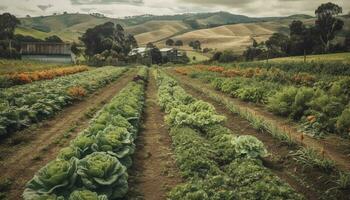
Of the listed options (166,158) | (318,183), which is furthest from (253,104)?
(318,183)

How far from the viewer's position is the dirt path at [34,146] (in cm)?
859

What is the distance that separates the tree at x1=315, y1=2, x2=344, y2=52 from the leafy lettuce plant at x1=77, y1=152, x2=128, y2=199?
240ft

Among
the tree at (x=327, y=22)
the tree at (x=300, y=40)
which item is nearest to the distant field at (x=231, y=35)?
the tree at (x=327, y=22)

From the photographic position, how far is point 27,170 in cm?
896

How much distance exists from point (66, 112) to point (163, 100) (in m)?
4.63

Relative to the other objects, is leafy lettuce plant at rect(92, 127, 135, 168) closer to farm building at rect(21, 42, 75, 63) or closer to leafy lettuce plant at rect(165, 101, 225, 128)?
leafy lettuce plant at rect(165, 101, 225, 128)

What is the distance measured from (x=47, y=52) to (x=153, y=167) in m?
71.3

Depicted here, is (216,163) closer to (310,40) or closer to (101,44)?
(310,40)

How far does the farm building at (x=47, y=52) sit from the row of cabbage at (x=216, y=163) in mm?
67306

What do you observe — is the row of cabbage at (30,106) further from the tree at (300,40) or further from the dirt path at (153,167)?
the tree at (300,40)

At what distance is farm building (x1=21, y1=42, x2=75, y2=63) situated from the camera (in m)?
73.8

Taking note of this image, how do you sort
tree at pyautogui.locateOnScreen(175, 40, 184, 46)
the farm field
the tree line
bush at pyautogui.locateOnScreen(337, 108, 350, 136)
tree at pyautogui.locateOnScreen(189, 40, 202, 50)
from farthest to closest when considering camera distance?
1. tree at pyautogui.locateOnScreen(175, 40, 184, 46)
2. tree at pyautogui.locateOnScreen(189, 40, 202, 50)
3. the tree line
4. bush at pyautogui.locateOnScreen(337, 108, 350, 136)
5. the farm field

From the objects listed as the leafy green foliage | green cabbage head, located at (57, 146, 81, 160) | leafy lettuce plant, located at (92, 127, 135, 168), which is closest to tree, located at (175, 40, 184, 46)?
leafy lettuce plant, located at (92, 127, 135, 168)

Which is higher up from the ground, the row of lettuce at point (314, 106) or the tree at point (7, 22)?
the tree at point (7, 22)
